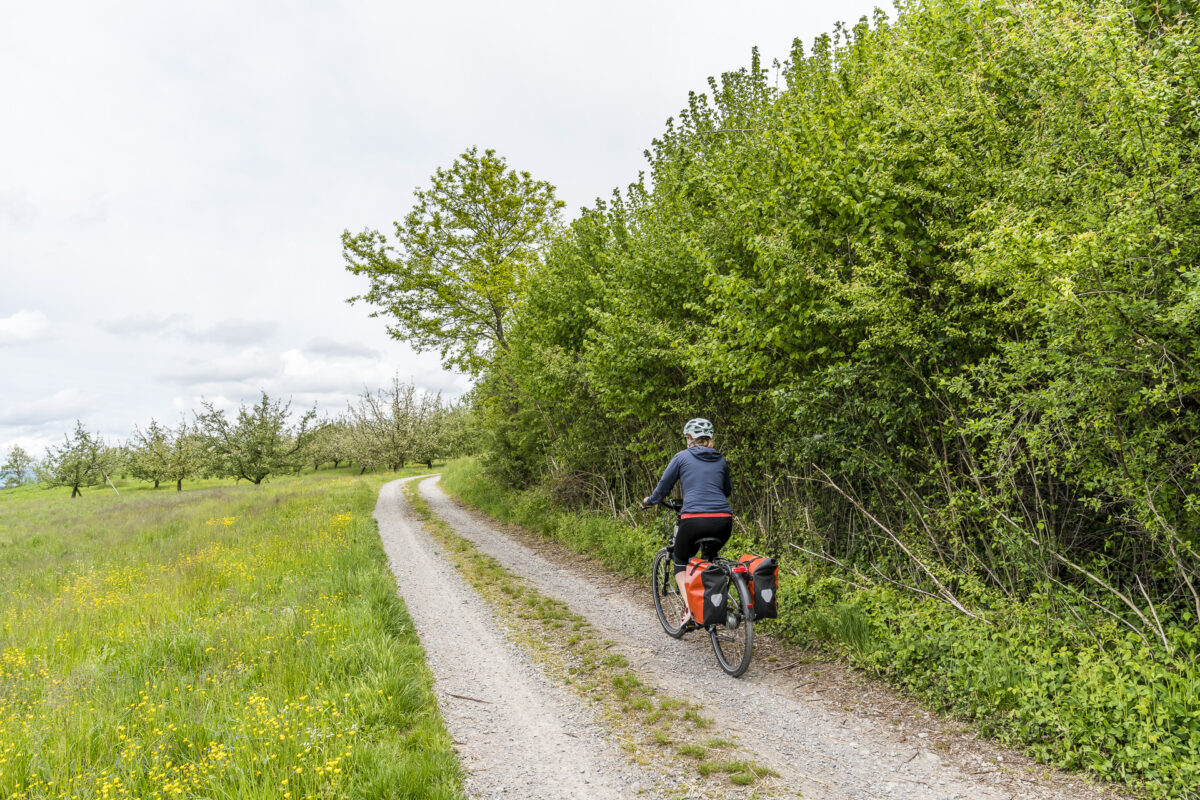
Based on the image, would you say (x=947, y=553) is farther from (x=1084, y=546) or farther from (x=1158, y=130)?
(x=1158, y=130)

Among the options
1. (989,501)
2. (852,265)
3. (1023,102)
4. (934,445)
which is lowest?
(989,501)

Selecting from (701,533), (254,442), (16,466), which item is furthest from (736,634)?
(16,466)

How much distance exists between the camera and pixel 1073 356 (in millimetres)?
4117

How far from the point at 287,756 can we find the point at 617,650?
359cm

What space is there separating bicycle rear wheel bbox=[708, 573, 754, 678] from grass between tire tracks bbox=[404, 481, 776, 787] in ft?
2.65

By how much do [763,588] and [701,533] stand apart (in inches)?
33.5

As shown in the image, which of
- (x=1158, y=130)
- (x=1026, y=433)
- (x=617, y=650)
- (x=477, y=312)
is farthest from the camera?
(x=477, y=312)

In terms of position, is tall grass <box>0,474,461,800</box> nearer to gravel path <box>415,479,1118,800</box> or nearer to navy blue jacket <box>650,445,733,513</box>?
gravel path <box>415,479,1118,800</box>

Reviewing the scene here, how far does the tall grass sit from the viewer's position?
3871mm

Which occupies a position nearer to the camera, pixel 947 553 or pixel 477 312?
pixel 947 553

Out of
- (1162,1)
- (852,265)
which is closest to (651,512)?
(852,265)

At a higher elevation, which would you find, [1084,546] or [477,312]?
[477,312]

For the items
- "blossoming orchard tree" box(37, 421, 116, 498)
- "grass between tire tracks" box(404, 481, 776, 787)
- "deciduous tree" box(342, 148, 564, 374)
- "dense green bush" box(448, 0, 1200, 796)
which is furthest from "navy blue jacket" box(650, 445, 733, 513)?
"blossoming orchard tree" box(37, 421, 116, 498)

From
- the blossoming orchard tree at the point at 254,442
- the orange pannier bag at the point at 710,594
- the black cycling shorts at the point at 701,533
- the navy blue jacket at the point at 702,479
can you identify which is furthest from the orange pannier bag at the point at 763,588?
the blossoming orchard tree at the point at 254,442
